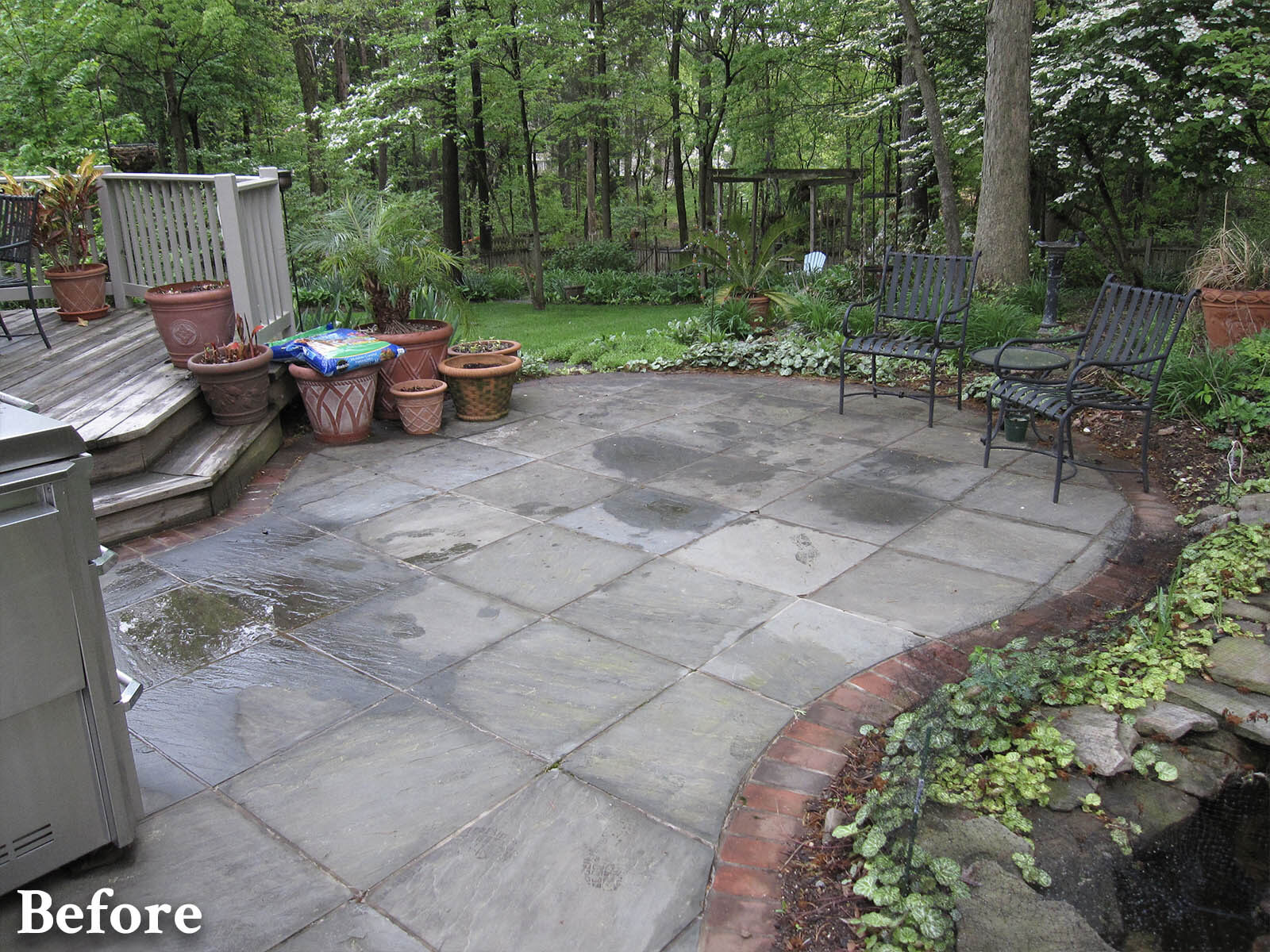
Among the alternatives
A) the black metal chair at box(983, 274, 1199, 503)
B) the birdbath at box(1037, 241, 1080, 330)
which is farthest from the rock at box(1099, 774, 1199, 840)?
the birdbath at box(1037, 241, 1080, 330)

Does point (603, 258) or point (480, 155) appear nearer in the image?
point (603, 258)

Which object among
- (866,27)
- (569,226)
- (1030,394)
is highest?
(866,27)

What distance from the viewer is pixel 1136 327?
4777mm

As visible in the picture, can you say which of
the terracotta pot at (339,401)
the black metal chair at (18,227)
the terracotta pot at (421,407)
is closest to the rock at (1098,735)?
the terracotta pot at (421,407)

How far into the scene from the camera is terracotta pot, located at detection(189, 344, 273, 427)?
16.6 ft

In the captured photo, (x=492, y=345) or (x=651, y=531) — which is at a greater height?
(x=492, y=345)

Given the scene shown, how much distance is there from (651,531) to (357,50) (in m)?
21.8

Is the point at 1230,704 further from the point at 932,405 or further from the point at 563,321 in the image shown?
the point at 563,321

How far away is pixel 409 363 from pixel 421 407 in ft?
1.63

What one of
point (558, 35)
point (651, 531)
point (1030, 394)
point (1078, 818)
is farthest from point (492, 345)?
point (558, 35)

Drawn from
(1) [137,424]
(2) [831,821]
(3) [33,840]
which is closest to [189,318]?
(1) [137,424]

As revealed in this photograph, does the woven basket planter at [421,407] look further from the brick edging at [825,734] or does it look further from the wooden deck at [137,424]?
the brick edging at [825,734]

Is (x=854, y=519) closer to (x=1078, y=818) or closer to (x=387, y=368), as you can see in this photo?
(x=1078, y=818)

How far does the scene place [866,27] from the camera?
505 inches
